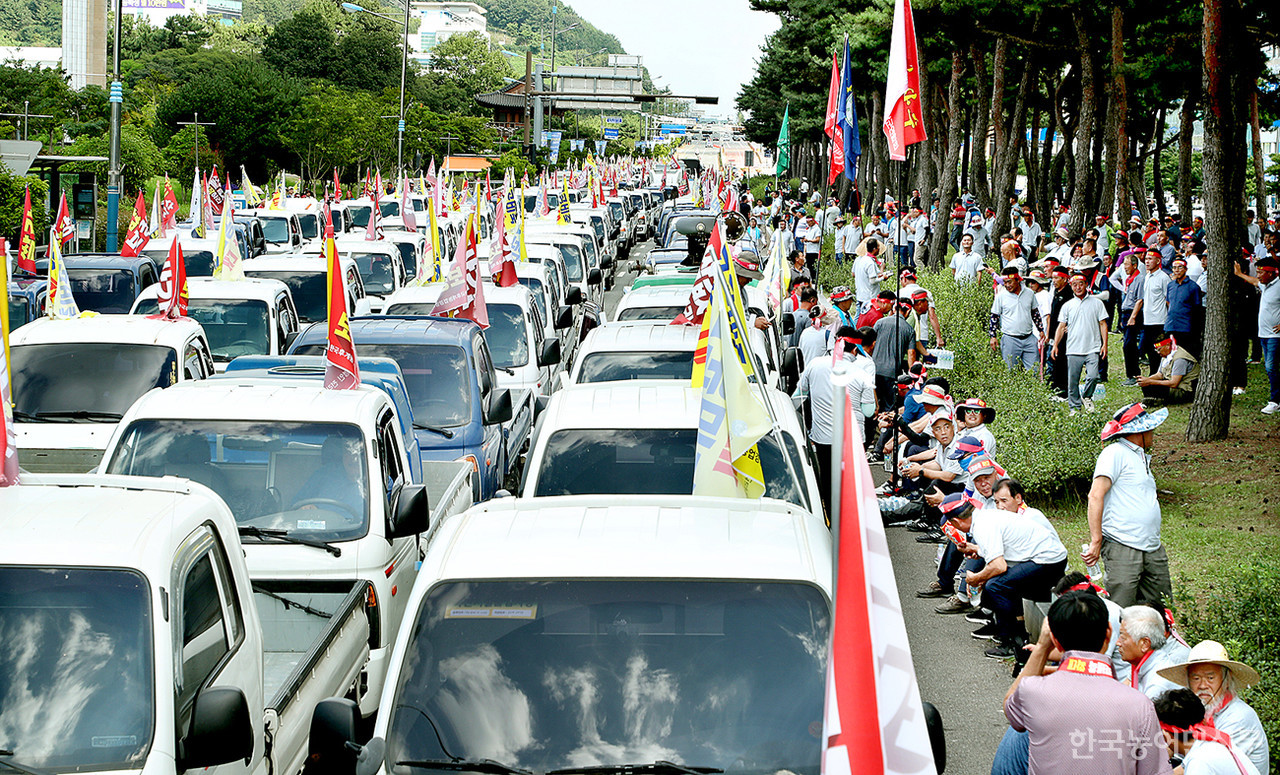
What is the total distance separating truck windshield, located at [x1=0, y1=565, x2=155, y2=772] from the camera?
4.56 metres

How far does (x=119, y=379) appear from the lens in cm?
1111

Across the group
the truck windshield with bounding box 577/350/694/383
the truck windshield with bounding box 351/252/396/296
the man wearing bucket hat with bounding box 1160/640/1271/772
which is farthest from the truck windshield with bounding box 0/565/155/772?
the truck windshield with bounding box 351/252/396/296

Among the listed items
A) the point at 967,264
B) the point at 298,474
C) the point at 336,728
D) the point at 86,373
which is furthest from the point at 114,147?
the point at 336,728

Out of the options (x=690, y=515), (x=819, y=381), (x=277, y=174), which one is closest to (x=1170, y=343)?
(x=819, y=381)

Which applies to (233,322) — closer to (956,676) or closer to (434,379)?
(434,379)

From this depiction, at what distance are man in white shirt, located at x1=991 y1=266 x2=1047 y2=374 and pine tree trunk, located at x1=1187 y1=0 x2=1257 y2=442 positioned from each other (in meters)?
2.31

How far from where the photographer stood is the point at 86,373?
36.1 ft

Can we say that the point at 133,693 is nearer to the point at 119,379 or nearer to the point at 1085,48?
the point at 119,379

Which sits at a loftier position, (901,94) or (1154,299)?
(901,94)

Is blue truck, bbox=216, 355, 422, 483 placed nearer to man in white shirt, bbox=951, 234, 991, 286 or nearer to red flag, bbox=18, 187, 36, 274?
red flag, bbox=18, 187, 36, 274

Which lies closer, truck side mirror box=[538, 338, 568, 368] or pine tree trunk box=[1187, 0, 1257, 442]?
truck side mirror box=[538, 338, 568, 368]

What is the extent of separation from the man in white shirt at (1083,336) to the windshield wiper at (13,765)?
12.1m

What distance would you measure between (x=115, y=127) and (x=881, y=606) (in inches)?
1119

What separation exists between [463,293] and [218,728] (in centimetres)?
983
